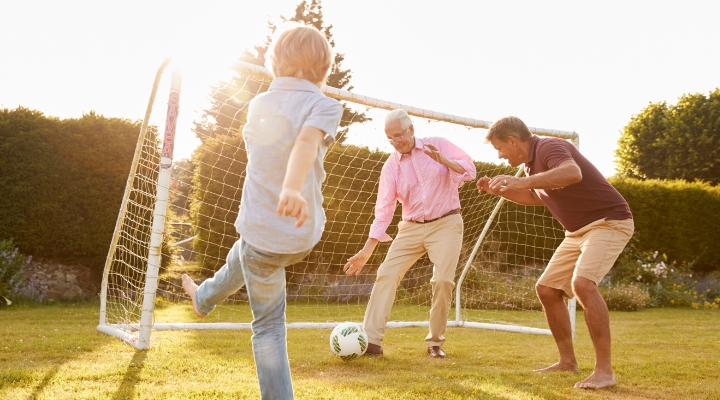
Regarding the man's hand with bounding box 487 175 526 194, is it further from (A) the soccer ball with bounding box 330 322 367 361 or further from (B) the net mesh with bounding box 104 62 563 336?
(B) the net mesh with bounding box 104 62 563 336

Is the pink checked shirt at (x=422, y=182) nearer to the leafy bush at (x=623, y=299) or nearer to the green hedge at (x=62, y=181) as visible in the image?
the green hedge at (x=62, y=181)

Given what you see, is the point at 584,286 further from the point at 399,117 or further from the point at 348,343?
the point at 399,117

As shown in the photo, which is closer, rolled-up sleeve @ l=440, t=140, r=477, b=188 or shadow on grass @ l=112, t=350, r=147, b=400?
shadow on grass @ l=112, t=350, r=147, b=400

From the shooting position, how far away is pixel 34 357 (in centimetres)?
383

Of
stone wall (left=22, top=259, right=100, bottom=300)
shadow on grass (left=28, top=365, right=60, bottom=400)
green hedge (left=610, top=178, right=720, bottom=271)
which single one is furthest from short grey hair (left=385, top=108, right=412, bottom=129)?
green hedge (left=610, top=178, right=720, bottom=271)

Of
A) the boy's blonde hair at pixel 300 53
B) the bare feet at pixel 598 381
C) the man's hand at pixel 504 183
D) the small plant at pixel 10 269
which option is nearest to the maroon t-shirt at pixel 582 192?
the man's hand at pixel 504 183

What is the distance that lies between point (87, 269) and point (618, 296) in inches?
318

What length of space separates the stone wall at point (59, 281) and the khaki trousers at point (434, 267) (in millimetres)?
5138

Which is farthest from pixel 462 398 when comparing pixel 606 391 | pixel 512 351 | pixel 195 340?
pixel 195 340

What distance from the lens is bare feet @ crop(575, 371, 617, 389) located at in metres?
3.49

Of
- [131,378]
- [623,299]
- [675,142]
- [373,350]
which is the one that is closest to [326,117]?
[131,378]

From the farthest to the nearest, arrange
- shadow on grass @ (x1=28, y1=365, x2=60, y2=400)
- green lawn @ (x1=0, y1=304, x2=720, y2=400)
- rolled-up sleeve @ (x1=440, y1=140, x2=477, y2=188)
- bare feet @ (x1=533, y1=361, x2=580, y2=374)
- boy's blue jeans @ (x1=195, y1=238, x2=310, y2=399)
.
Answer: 1. rolled-up sleeve @ (x1=440, y1=140, x2=477, y2=188)
2. bare feet @ (x1=533, y1=361, x2=580, y2=374)
3. green lawn @ (x1=0, y1=304, x2=720, y2=400)
4. shadow on grass @ (x1=28, y1=365, x2=60, y2=400)
5. boy's blue jeans @ (x1=195, y1=238, x2=310, y2=399)

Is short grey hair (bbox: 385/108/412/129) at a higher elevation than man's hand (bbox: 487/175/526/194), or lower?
higher

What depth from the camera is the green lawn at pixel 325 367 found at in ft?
10.1
